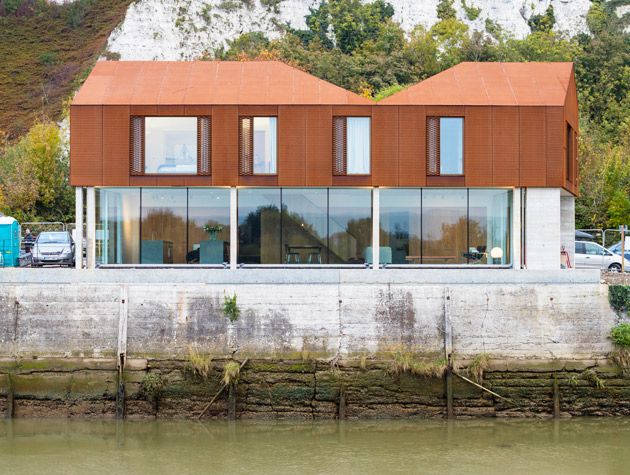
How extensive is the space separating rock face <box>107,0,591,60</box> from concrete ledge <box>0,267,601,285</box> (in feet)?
193

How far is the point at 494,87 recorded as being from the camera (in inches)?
1232

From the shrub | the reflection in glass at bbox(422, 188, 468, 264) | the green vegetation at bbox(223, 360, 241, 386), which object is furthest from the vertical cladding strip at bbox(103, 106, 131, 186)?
the shrub

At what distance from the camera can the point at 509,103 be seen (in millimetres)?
30359

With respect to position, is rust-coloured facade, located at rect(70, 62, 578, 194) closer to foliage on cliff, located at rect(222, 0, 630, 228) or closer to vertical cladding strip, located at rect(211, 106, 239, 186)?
vertical cladding strip, located at rect(211, 106, 239, 186)

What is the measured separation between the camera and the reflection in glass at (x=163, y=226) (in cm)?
3041

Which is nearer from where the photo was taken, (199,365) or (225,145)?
(199,365)

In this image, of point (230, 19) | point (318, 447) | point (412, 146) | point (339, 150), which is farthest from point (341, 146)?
point (230, 19)

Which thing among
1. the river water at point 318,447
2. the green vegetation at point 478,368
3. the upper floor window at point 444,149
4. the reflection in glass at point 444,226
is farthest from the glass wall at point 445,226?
the river water at point 318,447

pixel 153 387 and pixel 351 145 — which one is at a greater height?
pixel 351 145

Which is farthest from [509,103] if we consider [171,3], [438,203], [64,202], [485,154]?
[171,3]

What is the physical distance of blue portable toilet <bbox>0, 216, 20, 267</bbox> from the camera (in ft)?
114

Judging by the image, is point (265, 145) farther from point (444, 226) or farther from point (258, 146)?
point (444, 226)

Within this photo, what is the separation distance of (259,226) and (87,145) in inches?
223

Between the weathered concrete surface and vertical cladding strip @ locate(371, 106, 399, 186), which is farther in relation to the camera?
vertical cladding strip @ locate(371, 106, 399, 186)
